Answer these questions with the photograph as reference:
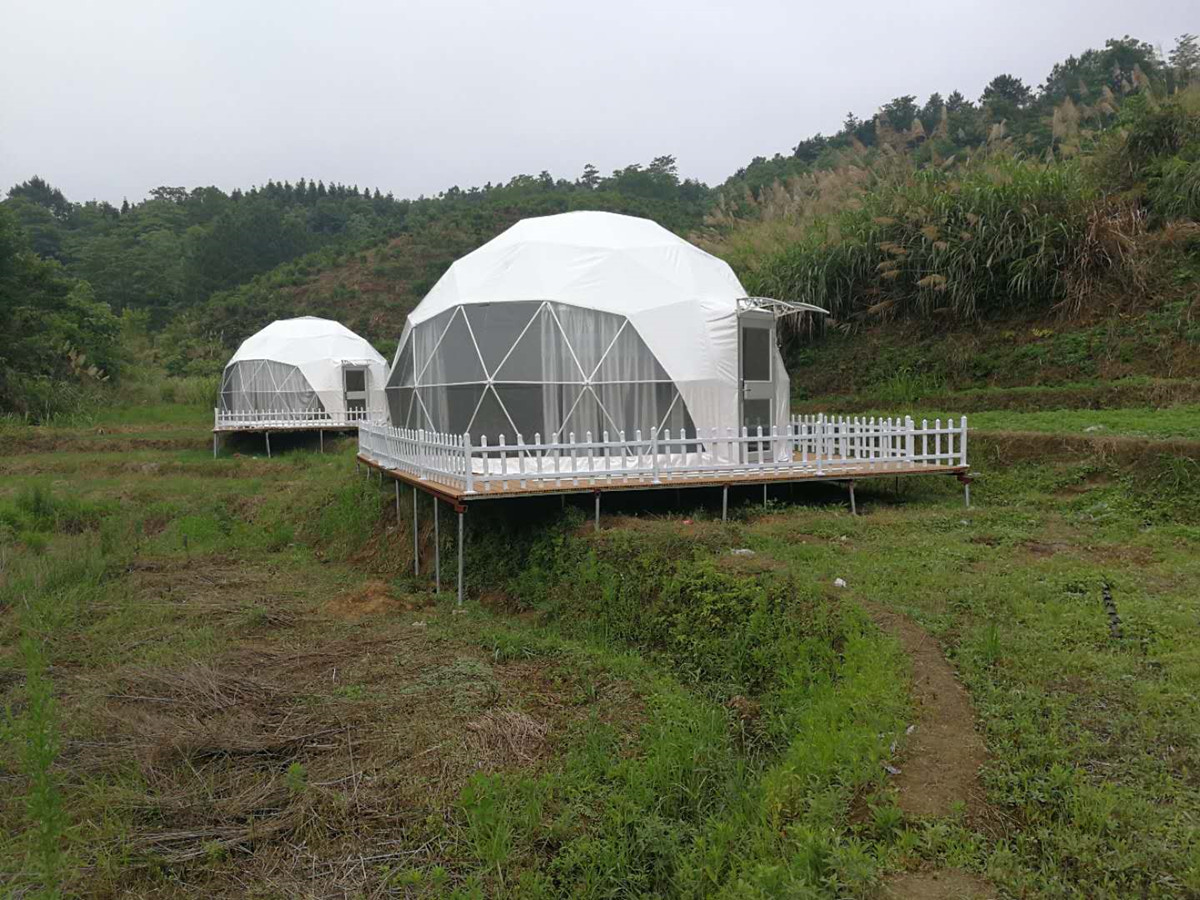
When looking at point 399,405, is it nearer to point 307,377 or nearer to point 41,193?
point 307,377

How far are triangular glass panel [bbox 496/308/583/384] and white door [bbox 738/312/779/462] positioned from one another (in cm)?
267

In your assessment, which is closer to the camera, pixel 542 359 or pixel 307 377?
pixel 542 359

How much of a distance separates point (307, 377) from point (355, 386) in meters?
1.56

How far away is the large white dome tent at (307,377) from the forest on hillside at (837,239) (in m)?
6.74

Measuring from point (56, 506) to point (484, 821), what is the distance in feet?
45.5

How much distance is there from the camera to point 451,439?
428 inches

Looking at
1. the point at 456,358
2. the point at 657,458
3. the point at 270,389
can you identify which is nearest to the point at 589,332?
the point at 456,358

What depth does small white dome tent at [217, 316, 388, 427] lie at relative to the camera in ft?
88.4

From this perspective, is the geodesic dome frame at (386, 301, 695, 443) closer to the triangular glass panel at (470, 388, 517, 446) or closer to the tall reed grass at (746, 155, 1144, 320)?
the triangular glass panel at (470, 388, 517, 446)

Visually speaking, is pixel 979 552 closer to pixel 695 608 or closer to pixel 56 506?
pixel 695 608

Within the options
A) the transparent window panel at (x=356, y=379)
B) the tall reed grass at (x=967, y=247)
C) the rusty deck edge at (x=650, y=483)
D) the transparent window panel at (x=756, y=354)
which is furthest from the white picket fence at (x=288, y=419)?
the rusty deck edge at (x=650, y=483)

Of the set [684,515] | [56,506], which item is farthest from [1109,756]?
[56,506]

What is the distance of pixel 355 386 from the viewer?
2769 cm

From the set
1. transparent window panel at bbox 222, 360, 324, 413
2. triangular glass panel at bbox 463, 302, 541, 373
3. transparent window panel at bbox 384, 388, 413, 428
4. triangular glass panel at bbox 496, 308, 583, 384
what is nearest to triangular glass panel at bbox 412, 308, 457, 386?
transparent window panel at bbox 384, 388, 413, 428
